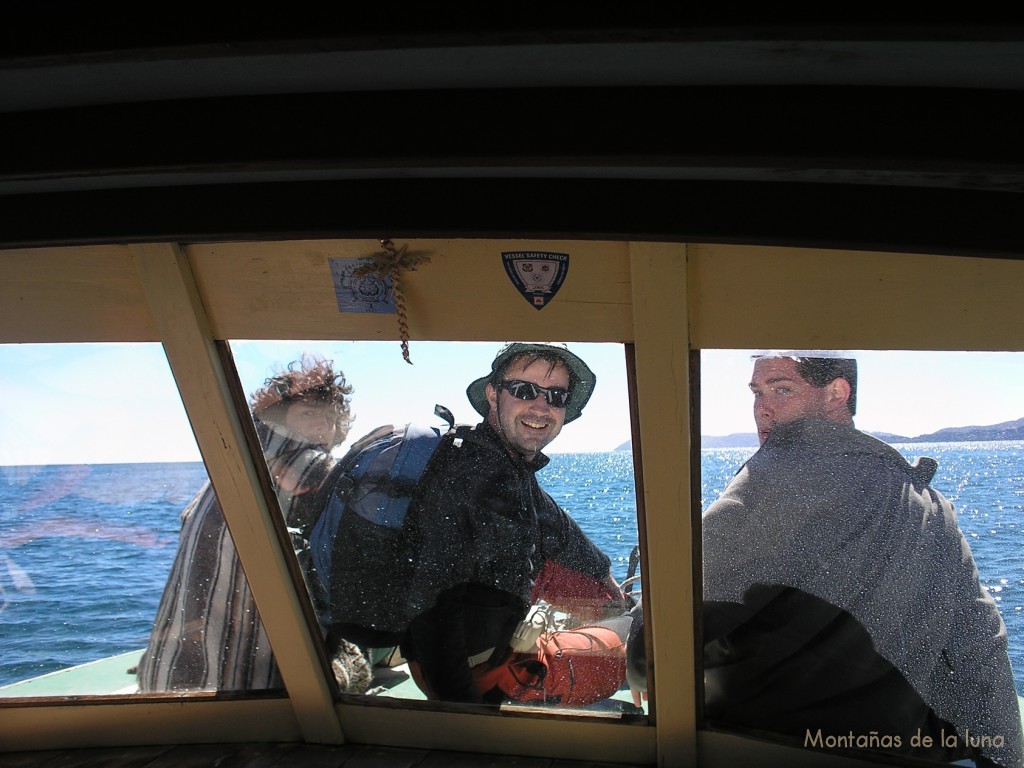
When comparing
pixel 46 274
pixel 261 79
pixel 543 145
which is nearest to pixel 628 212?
pixel 543 145

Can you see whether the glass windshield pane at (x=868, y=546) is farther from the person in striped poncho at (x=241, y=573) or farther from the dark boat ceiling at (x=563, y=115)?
the person in striped poncho at (x=241, y=573)

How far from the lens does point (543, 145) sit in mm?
1151

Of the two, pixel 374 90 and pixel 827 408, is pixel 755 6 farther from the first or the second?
pixel 827 408

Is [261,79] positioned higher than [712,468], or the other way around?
[261,79]

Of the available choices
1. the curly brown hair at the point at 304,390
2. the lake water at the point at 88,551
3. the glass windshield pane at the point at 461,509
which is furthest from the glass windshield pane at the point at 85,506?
the glass windshield pane at the point at 461,509

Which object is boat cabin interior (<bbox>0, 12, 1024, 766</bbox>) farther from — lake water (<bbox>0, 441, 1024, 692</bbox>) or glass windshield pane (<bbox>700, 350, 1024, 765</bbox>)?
lake water (<bbox>0, 441, 1024, 692</bbox>)

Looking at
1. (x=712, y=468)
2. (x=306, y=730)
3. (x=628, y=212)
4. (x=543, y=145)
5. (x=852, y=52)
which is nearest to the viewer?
(x=852, y=52)

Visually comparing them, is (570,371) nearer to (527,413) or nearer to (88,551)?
(527,413)

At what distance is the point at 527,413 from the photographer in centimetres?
235

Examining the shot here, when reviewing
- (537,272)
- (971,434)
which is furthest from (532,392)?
(971,434)

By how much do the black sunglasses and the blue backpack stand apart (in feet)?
0.70

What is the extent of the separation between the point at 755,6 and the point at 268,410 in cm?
197

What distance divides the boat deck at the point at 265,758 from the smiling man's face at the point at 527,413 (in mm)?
1067

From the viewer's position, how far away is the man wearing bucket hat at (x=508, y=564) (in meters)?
2.33
